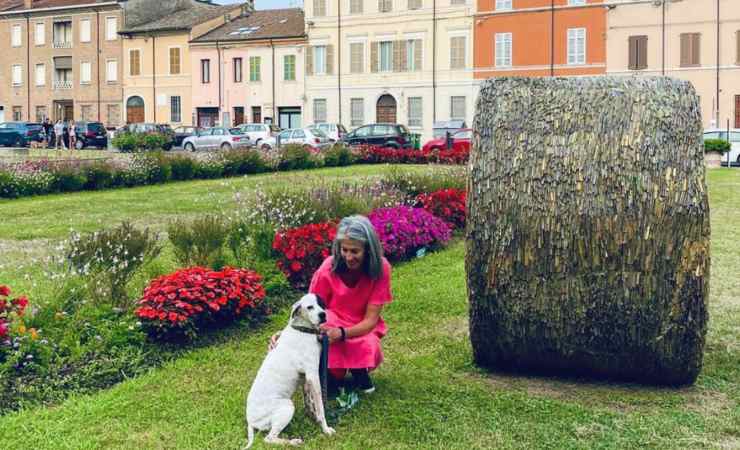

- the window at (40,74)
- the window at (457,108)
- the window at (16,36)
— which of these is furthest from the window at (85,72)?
the window at (457,108)

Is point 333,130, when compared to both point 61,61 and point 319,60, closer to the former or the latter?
point 319,60

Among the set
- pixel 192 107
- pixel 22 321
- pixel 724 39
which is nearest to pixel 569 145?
pixel 22 321

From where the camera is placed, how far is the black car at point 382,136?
38.6m

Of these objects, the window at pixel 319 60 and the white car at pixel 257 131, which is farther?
the window at pixel 319 60

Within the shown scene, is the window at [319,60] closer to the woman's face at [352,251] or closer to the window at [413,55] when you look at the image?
the window at [413,55]

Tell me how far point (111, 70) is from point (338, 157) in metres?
35.5

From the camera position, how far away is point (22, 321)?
729 cm

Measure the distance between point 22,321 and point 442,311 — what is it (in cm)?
366

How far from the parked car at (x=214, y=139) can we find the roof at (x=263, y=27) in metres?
11.4

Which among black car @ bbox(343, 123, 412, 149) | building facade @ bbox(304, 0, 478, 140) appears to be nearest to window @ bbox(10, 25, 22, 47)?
building facade @ bbox(304, 0, 478, 140)

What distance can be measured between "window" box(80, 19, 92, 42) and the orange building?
83.1 ft

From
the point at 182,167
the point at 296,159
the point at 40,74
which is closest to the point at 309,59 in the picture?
the point at 40,74

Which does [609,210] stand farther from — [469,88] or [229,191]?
[469,88]

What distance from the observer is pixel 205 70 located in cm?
5738
